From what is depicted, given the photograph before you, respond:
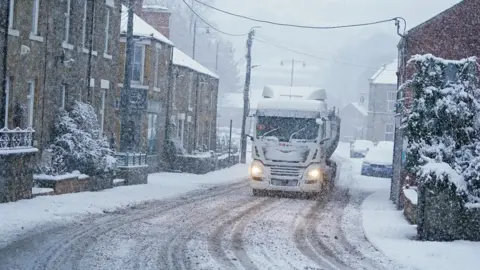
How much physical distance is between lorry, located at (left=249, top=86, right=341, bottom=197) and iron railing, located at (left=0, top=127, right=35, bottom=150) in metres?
8.19

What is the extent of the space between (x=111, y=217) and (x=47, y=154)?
6315mm

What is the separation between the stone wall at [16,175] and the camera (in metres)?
16.4

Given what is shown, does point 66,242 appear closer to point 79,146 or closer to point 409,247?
point 409,247

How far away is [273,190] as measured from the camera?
24.2 m

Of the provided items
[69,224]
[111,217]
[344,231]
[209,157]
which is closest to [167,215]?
[111,217]

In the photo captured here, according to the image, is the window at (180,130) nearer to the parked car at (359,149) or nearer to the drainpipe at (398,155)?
the drainpipe at (398,155)

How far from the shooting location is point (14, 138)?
17.4m

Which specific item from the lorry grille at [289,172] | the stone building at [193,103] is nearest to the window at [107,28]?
the lorry grille at [289,172]

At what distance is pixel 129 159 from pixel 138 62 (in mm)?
9053

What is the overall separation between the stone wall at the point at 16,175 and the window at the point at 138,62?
1702 centimetres

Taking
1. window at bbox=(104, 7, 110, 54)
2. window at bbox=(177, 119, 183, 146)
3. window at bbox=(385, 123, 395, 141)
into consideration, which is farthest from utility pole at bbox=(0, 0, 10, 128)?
window at bbox=(385, 123, 395, 141)

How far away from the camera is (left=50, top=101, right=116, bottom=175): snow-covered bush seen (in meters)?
21.6

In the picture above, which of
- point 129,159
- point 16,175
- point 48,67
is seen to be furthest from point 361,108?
point 16,175

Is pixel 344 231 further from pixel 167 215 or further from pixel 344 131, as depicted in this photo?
pixel 344 131
